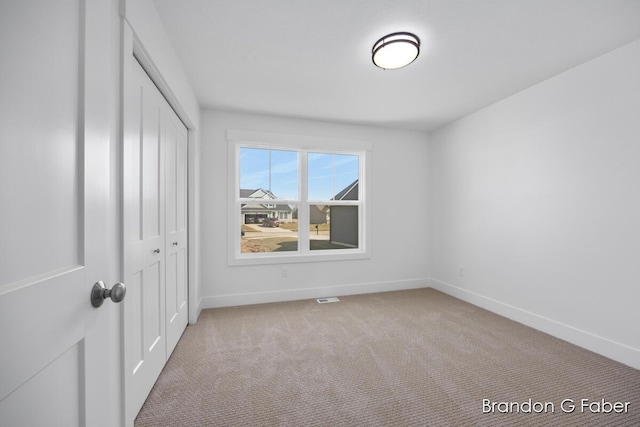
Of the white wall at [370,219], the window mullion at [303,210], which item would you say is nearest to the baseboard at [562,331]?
the white wall at [370,219]

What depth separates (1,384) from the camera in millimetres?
483

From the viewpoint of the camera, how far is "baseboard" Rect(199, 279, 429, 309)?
131 inches

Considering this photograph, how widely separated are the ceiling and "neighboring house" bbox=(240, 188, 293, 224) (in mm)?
1113

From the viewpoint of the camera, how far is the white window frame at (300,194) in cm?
337

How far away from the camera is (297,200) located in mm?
3721

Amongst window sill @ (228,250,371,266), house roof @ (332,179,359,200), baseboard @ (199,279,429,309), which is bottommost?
baseboard @ (199,279,429,309)

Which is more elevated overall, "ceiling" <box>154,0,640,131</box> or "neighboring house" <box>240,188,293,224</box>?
"ceiling" <box>154,0,640,131</box>

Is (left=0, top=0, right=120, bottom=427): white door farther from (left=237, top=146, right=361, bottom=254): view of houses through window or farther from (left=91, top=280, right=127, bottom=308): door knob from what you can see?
(left=237, top=146, right=361, bottom=254): view of houses through window

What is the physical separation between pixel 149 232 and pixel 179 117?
1262mm

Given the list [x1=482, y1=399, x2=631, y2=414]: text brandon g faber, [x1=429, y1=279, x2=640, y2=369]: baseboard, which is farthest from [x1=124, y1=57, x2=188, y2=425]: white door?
[x1=429, y1=279, x2=640, y2=369]: baseboard

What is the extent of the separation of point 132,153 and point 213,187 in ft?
6.31

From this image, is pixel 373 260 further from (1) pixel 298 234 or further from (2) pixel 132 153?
(2) pixel 132 153

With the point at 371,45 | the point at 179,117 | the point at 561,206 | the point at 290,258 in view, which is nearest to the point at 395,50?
the point at 371,45

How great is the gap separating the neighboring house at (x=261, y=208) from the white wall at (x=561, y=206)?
8.01ft
